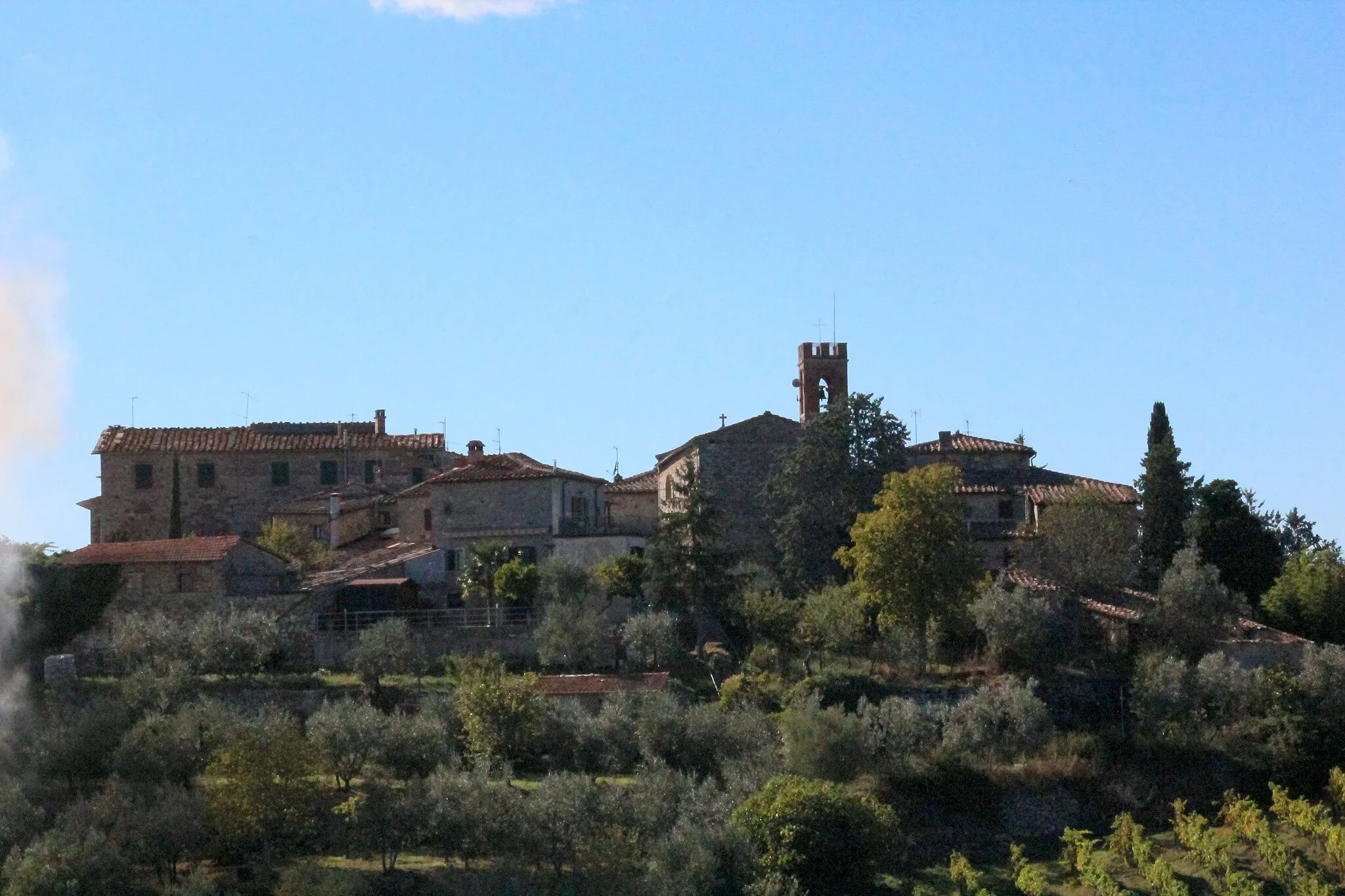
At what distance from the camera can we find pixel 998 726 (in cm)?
4303

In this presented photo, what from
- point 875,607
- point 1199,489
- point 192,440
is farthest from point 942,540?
point 192,440

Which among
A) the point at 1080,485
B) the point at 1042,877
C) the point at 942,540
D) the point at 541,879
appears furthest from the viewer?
the point at 1080,485

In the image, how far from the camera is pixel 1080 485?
55.8 m

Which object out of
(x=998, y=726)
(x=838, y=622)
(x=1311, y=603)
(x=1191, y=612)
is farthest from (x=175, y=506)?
(x=1311, y=603)

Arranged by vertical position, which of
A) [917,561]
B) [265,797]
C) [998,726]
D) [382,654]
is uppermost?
[917,561]

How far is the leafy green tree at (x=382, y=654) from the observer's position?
1734 inches

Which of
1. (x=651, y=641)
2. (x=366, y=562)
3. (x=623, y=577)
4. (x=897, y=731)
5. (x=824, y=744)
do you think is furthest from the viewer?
(x=366, y=562)

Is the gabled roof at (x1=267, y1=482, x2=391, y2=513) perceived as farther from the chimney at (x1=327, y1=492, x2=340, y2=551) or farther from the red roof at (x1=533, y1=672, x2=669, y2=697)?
the red roof at (x1=533, y1=672, x2=669, y2=697)

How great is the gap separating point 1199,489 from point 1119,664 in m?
7.37

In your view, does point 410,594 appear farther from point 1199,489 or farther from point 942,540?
point 1199,489

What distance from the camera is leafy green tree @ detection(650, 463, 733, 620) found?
47.9m

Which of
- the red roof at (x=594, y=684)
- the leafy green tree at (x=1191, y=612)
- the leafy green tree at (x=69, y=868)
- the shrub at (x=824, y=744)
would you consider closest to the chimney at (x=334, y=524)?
the red roof at (x=594, y=684)

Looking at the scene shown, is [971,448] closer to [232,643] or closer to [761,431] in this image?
[761,431]

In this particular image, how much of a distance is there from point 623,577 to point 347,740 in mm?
12452
